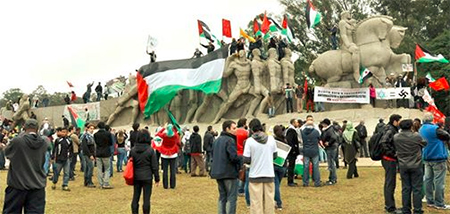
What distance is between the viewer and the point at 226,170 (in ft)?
25.1

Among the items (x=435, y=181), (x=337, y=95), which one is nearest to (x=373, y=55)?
(x=337, y=95)

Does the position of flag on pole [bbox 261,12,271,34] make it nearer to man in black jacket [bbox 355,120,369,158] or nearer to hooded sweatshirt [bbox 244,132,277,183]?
man in black jacket [bbox 355,120,369,158]

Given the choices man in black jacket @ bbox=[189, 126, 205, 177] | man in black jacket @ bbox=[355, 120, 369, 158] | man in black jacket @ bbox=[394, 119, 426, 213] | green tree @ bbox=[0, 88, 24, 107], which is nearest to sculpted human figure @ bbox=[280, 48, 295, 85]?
man in black jacket @ bbox=[355, 120, 369, 158]

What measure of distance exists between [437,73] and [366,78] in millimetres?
15121

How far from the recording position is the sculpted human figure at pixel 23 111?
34.3 m

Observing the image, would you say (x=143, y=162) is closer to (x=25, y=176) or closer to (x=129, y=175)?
(x=129, y=175)

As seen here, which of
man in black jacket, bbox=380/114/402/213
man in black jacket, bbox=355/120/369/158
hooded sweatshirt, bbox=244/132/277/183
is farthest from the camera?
man in black jacket, bbox=355/120/369/158

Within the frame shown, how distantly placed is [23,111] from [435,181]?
31.1m

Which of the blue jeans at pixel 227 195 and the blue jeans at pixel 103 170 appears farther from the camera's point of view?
the blue jeans at pixel 103 170

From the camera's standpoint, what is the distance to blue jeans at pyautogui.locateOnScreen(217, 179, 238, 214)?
7.71 meters

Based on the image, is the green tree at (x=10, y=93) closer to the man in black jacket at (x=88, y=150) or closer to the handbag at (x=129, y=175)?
the man in black jacket at (x=88, y=150)

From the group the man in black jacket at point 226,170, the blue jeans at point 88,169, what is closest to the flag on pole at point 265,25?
the blue jeans at point 88,169

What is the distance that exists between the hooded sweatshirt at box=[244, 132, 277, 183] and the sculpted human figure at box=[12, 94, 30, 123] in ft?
98.3

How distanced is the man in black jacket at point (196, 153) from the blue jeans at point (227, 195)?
7008 mm
